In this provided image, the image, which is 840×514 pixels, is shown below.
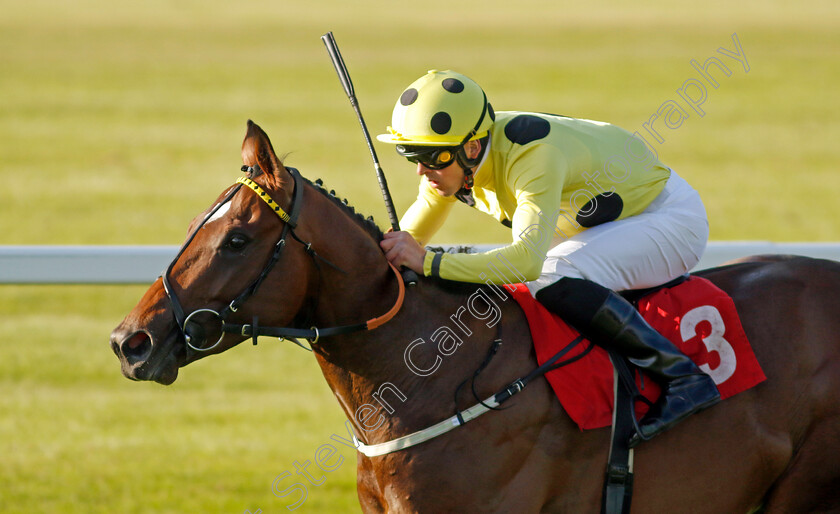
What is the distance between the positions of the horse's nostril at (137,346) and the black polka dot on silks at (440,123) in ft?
3.79

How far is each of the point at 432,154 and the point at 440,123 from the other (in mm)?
118

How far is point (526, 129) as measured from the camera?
11.0 ft

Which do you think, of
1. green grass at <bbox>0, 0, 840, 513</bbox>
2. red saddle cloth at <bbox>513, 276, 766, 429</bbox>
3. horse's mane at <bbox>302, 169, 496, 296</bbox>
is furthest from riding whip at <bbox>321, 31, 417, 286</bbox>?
green grass at <bbox>0, 0, 840, 513</bbox>

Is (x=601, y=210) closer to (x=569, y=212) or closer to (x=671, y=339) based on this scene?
(x=569, y=212)

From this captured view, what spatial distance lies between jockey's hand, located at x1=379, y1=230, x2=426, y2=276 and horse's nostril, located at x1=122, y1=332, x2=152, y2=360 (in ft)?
2.67

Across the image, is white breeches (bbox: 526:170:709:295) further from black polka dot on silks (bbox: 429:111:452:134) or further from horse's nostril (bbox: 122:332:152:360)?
horse's nostril (bbox: 122:332:152:360)

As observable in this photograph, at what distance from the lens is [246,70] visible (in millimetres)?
23328

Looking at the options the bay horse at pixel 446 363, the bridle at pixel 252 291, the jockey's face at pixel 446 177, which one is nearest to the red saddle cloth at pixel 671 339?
the bay horse at pixel 446 363

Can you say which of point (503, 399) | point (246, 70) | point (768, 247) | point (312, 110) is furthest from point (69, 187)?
point (503, 399)

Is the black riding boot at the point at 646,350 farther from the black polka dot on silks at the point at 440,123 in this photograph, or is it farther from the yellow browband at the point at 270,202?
the yellow browband at the point at 270,202

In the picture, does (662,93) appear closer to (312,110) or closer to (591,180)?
(312,110)

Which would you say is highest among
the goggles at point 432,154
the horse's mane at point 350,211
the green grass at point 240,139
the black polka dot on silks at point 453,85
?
the black polka dot on silks at point 453,85

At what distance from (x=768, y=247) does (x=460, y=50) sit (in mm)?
21022

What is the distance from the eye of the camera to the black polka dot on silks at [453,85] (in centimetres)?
326
